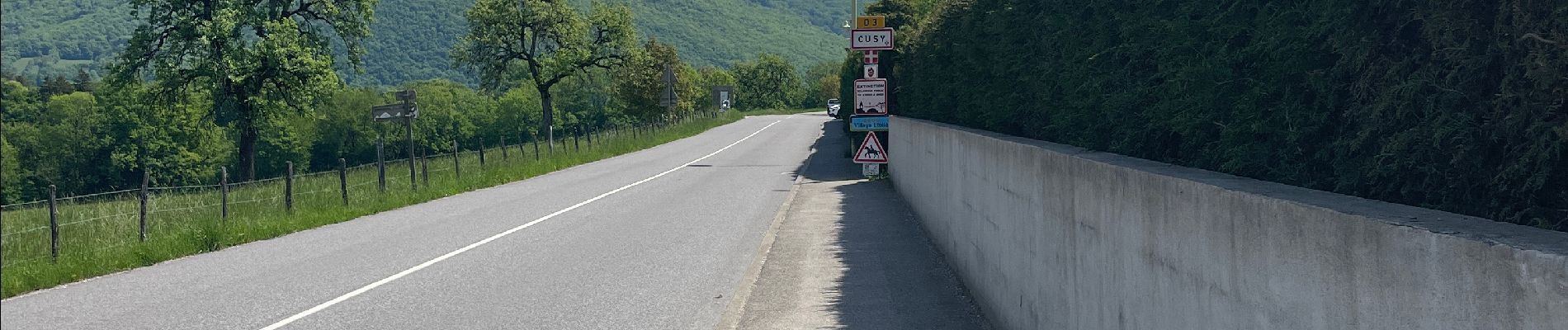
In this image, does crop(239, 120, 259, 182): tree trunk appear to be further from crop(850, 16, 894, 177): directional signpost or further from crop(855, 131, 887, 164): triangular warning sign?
crop(855, 131, 887, 164): triangular warning sign

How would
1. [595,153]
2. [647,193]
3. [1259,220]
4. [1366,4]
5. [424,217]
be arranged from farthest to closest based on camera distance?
1. [595,153]
2. [647,193]
3. [424,217]
4. [1366,4]
5. [1259,220]

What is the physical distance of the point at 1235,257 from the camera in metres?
3.99

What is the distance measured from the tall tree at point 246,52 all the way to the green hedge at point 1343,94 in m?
36.9

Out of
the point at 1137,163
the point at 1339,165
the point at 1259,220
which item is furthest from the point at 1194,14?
the point at 1259,220

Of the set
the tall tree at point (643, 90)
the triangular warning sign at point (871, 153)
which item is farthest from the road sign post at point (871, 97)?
the tall tree at point (643, 90)

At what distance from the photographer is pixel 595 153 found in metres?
45.0

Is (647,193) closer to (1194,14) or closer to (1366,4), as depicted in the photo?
(1194,14)

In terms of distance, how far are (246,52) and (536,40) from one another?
25844mm

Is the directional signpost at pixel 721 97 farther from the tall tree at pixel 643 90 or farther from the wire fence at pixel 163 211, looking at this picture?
the wire fence at pixel 163 211

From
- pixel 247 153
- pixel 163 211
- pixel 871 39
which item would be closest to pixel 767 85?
pixel 247 153

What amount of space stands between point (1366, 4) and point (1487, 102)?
2.39 feet

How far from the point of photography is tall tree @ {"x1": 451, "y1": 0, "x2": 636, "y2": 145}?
2542 inches

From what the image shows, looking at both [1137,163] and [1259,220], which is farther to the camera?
[1137,163]

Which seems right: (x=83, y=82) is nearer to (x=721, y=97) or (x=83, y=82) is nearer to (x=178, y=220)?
(x=721, y=97)
